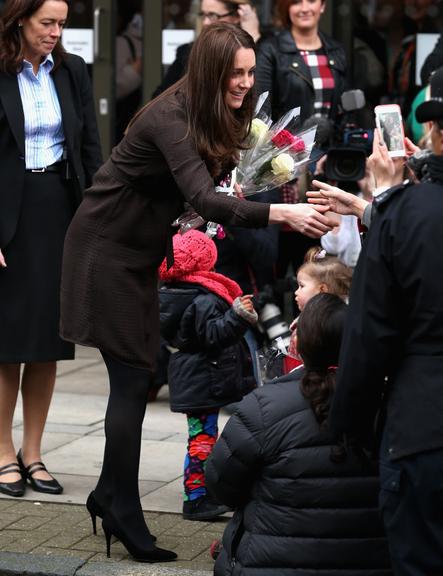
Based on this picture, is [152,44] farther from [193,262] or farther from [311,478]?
[311,478]

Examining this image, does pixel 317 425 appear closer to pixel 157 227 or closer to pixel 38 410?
pixel 157 227

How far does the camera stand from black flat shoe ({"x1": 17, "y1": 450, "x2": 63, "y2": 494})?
5924 millimetres

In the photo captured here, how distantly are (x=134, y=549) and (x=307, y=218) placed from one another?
4.76 feet

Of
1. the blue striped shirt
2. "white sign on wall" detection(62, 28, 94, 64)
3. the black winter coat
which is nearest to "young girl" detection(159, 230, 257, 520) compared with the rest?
the blue striped shirt

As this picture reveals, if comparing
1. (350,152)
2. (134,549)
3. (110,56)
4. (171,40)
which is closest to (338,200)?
(134,549)

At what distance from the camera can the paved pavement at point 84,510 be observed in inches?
195

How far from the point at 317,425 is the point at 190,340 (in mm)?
1616

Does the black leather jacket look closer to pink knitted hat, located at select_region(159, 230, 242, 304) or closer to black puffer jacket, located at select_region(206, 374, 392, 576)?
pink knitted hat, located at select_region(159, 230, 242, 304)

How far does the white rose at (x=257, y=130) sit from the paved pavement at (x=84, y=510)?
1589 mm

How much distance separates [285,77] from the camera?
7.59m

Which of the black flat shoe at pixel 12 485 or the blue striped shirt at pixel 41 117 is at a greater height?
the blue striped shirt at pixel 41 117

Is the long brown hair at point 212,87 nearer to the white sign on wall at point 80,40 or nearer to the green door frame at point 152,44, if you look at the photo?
the green door frame at point 152,44

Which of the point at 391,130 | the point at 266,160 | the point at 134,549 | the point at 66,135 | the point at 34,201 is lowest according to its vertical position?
the point at 134,549

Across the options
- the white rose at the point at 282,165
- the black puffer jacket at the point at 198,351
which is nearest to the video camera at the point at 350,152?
the black puffer jacket at the point at 198,351
